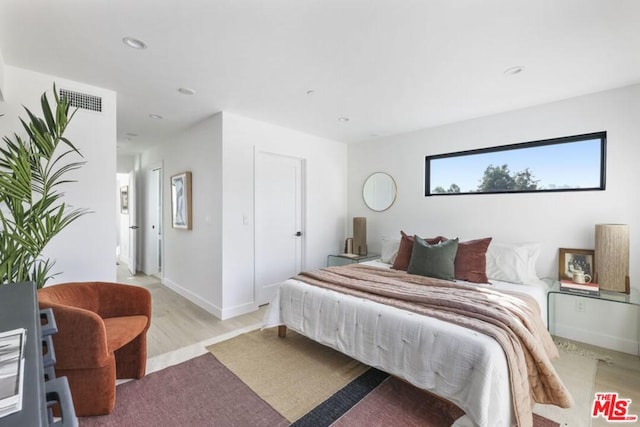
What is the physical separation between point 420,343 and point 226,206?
247cm

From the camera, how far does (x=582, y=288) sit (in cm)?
249

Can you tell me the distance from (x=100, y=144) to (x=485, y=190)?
13.6 feet

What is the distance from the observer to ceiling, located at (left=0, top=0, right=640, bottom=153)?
5.34ft

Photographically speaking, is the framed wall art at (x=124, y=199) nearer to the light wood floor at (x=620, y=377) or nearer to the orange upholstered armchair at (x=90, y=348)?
the orange upholstered armchair at (x=90, y=348)

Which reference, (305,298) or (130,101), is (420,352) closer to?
(305,298)

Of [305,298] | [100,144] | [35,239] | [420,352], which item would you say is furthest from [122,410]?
[100,144]

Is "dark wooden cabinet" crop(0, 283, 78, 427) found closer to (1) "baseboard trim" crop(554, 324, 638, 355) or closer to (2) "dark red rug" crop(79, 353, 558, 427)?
(2) "dark red rug" crop(79, 353, 558, 427)

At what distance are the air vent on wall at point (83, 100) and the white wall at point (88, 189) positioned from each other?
0.04m

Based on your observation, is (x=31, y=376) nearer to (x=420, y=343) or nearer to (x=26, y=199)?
(x=420, y=343)

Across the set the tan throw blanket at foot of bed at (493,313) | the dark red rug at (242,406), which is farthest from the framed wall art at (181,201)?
the dark red rug at (242,406)

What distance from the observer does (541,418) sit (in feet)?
5.69

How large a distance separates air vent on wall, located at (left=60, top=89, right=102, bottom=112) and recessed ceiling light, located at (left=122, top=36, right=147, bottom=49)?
3.25ft

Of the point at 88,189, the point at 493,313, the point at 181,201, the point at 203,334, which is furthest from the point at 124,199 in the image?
the point at 493,313

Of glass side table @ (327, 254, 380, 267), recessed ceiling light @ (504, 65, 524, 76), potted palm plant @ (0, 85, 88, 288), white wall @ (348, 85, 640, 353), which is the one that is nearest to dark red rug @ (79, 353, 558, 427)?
potted palm plant @ (0, 85, 88, 288)
